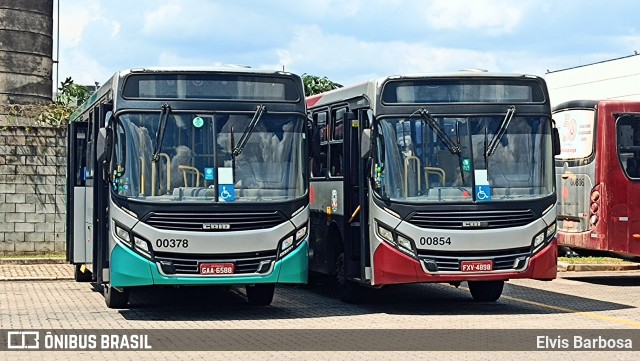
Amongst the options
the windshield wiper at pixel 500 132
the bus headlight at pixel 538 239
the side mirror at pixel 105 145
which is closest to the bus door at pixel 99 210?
the side mirror at pixel 105 145

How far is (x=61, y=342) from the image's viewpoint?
13.7 m

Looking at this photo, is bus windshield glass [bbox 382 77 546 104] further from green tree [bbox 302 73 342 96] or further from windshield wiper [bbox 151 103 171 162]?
green tree [bbox 302 73 342 96]

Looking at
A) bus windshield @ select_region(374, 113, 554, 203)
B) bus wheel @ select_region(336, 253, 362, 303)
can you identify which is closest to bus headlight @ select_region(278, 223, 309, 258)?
bus windshield @ select_region(374, 113, 554, 203)

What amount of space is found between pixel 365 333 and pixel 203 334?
185 centimetres

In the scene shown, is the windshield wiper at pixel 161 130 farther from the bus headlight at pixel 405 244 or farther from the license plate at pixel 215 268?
the bus headlight at pixel 405 244

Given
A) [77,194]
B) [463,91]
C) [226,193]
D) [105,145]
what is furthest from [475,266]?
[77,194]

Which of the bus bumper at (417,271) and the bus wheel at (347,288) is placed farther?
the bus wheel at (347,288)

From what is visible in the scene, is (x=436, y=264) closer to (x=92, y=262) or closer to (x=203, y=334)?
(x=203, y=334)

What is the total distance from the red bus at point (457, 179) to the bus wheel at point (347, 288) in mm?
1149

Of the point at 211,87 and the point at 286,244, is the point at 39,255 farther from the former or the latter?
the point at 286,244

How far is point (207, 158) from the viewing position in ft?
53.4

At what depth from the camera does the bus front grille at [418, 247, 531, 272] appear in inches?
658

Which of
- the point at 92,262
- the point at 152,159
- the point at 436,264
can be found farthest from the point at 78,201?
the point at 436,264

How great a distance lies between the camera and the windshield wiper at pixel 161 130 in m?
16.1
